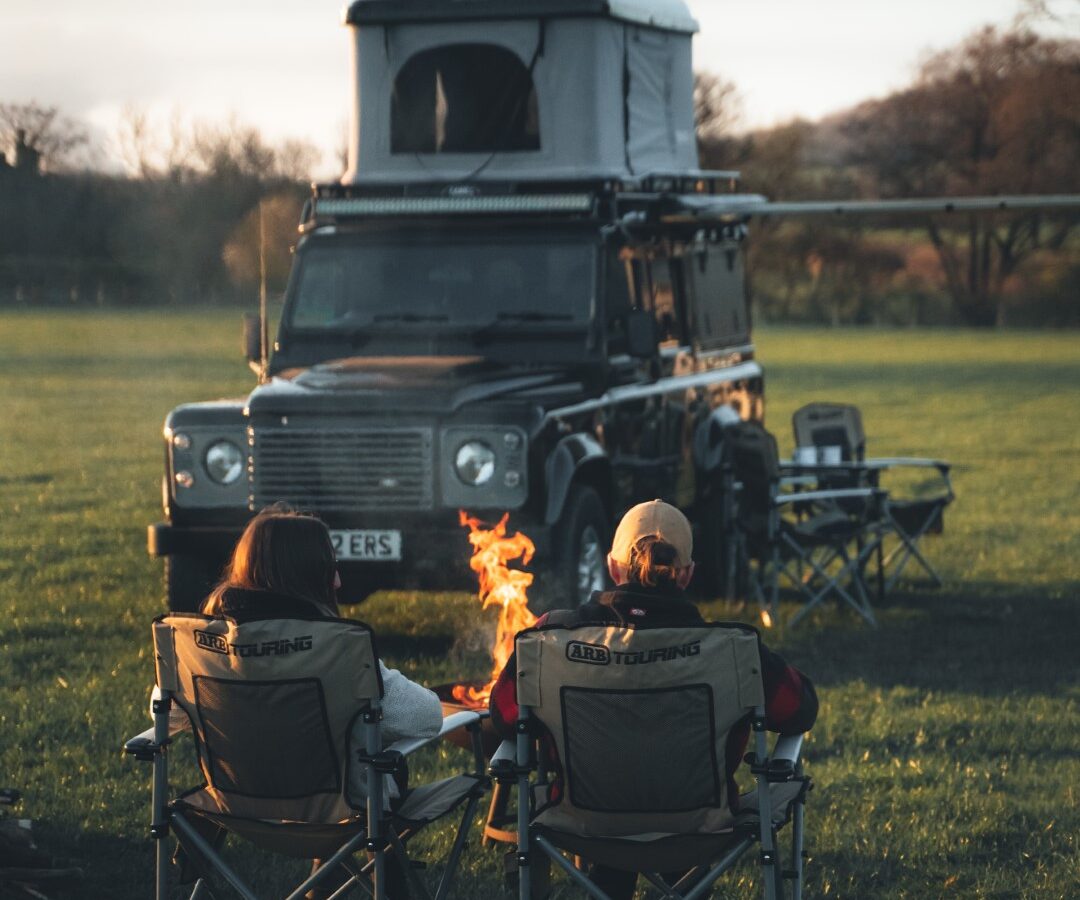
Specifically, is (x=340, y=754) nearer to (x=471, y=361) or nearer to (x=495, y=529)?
(x=495, y=529)

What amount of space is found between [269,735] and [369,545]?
16.2 ft

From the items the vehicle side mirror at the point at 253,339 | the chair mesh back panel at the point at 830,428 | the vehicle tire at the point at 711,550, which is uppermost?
the vehicle side mirror at the point at 253,339

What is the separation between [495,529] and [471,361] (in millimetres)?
1227

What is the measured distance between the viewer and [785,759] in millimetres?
4812

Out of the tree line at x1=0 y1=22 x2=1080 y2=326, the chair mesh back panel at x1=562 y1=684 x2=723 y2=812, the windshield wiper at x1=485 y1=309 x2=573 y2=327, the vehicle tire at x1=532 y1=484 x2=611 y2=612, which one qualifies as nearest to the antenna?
the windshield wiper at x1=485 y1=309 x2=573 y2=327

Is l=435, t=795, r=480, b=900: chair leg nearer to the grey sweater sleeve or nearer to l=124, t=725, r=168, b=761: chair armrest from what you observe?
the grey sweater sleeve

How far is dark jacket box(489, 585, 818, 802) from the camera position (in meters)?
4.79

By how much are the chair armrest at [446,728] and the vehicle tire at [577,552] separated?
12.4 feet

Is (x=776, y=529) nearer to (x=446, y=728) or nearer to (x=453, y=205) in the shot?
(x=453, y=205)

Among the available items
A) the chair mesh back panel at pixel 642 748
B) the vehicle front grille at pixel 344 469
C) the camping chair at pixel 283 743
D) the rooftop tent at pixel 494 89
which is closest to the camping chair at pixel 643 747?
the chair mesh back panel at pixel 642 748

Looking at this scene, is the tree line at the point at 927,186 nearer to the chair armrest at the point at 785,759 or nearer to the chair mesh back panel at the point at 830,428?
the chair mesh back panel at the point at 830,428

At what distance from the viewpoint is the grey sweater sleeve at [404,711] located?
195 inches

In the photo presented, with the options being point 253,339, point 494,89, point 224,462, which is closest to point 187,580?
point 224,462

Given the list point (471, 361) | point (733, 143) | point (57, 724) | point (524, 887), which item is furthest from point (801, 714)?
point (733, 143)
